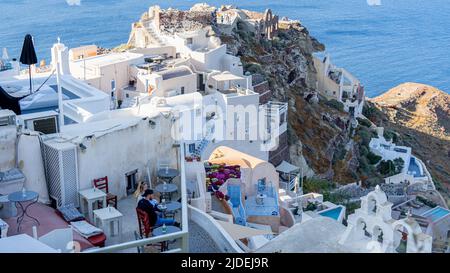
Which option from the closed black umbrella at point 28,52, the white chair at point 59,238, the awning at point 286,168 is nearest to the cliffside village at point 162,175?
the white chair at point 59,238

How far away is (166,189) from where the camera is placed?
1093 centimetres

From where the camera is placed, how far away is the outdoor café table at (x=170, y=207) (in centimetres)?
1025

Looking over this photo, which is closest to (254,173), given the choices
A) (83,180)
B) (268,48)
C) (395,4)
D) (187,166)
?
(187,166)

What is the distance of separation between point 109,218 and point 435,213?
56.3 ft

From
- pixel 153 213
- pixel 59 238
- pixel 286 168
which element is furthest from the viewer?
pixel 286 168

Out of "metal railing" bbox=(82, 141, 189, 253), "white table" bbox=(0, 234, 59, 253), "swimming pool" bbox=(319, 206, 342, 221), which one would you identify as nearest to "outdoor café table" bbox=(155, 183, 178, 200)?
"metal railing" bbox=(82, 141, 189, 253)

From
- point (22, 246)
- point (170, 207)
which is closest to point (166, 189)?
point (170, 207)

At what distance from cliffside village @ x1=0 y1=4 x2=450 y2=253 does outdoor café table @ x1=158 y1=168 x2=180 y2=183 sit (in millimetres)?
26

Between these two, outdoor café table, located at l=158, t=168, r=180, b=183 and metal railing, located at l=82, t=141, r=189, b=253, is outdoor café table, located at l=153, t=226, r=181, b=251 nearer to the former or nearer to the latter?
metal railing, located at l=82, t=141, r=189, b=253

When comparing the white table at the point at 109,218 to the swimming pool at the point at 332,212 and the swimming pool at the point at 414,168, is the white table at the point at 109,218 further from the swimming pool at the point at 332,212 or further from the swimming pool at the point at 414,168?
the swimming pool at the point at 414,168

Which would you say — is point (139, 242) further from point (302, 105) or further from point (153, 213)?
point (302, 105)

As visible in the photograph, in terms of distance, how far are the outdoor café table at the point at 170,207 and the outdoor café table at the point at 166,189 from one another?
40cm
